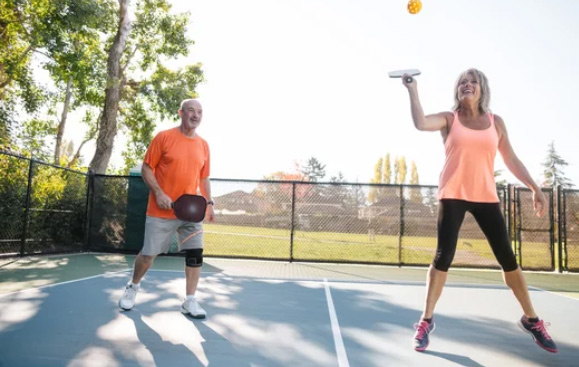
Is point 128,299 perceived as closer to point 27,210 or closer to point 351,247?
point 27,210

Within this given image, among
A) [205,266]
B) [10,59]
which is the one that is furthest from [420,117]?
[10,59]

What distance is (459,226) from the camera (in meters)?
3.21

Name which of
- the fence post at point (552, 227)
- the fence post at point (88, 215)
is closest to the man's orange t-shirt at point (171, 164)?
the fence post at point (88, 215)

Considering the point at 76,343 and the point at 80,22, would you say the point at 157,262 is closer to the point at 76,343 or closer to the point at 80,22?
the point at 76,343

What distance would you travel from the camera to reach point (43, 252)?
873 cm

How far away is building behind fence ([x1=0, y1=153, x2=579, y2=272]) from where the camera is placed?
9.25 metres

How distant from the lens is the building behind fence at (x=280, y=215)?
9.25 metres

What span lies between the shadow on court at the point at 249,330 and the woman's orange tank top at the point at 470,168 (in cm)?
118

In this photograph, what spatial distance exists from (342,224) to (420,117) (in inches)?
337

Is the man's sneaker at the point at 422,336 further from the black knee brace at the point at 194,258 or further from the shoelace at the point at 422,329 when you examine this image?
the black knee brace at the point at 194,258

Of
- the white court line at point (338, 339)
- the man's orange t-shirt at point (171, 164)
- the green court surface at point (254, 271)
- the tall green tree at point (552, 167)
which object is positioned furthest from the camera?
the tall green tree at point (552, 167)

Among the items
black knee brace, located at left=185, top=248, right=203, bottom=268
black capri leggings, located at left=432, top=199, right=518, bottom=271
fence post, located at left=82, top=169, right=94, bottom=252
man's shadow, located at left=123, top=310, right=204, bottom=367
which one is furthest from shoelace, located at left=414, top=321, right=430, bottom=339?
fence post, located at left=82, top=169, right=94, bottom=252

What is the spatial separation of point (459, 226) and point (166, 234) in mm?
2661

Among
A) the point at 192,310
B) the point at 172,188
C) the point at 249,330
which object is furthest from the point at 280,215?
the point at 249,330
